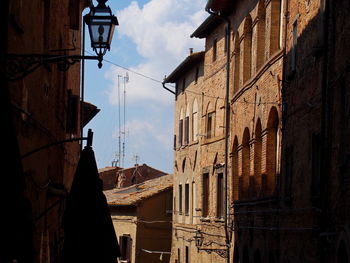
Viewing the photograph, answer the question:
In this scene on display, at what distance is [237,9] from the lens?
86.6ft

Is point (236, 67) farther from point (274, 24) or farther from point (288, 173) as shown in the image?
point (288, 173)

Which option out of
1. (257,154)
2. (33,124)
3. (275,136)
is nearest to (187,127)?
(257,154)

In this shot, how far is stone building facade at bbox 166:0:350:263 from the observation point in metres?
14.2

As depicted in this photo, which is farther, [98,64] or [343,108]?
[343,108]

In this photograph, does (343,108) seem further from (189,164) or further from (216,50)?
(189,164)

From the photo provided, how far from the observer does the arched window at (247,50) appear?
2491 cm

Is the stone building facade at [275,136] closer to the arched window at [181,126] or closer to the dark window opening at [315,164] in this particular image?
the dark window opening at [315,164]

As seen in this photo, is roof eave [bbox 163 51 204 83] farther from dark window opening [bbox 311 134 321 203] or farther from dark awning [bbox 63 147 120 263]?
dark awning [bbox 63 147 120 263]

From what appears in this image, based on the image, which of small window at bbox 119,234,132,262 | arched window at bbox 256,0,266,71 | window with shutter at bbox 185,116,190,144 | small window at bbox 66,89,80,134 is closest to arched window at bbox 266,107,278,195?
arched window at bbox 256,0,266,71

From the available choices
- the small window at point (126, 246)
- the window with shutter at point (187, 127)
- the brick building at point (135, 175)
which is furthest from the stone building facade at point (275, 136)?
the brick building at point (135, 175)

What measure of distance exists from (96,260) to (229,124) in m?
17.7

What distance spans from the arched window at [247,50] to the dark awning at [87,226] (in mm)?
14833

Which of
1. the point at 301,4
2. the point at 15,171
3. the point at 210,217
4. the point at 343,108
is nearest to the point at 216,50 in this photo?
the point at 210,217

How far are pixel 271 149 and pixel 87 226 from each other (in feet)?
37.2
